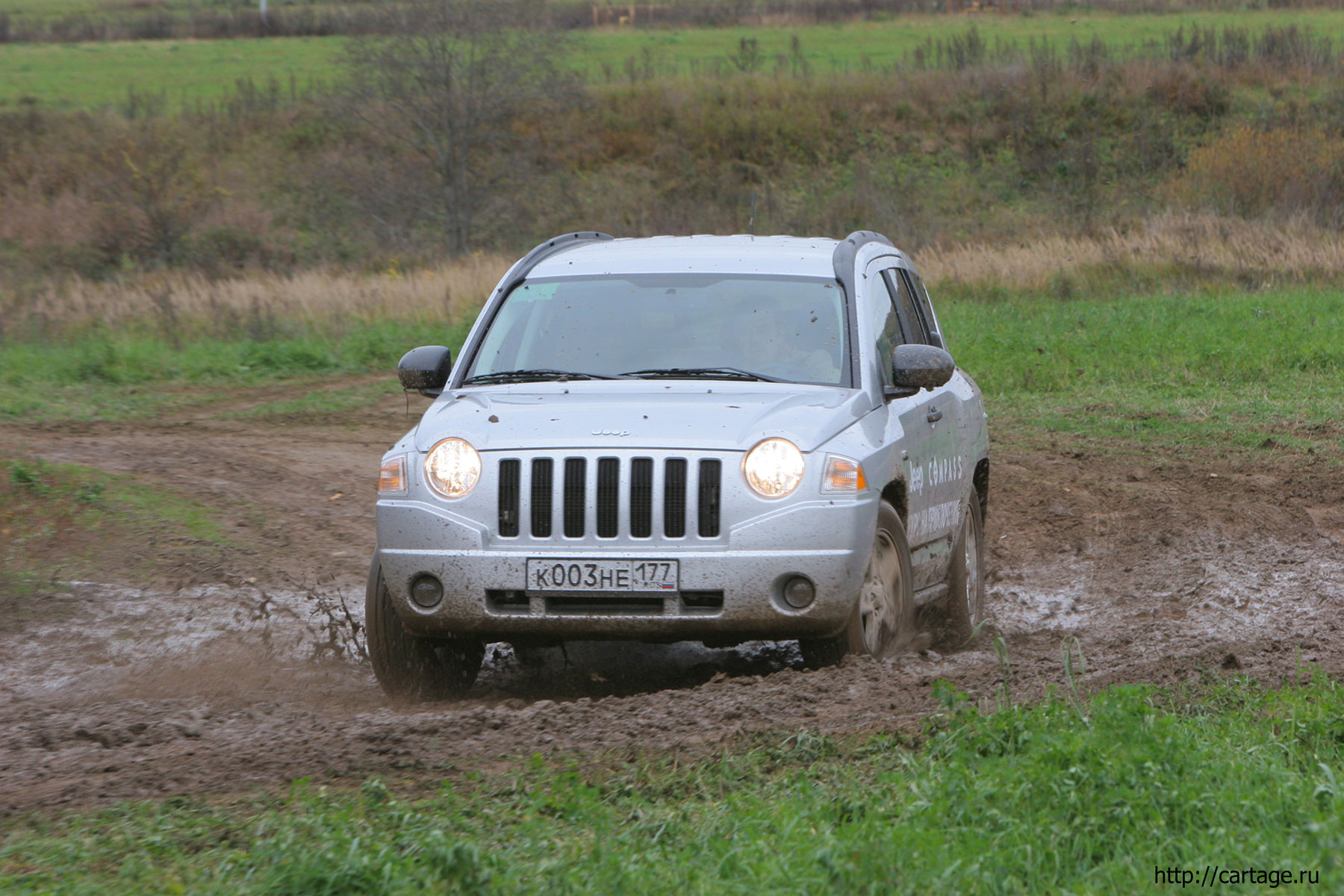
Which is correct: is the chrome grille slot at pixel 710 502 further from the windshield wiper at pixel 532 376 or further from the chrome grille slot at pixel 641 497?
the windshield wiper at pixel 532 376

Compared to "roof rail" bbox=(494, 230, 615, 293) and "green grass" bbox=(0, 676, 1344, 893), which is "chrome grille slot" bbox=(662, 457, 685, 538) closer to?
"green grass" bbox=(0, 676, 1344, 893)

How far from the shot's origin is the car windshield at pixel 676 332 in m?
6.10

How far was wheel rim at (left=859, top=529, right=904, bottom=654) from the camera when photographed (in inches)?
217

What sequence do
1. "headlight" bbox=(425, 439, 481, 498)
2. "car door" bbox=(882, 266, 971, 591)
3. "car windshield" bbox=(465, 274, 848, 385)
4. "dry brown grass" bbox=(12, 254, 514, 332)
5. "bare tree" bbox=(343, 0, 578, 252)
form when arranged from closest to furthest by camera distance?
"headlight" bbox=(425, 439, 481, 498)
"car windshield" bbox=(465, 274, 848, 385)
"car door" bbox=(882, 266, 971, 591)
"dry brown grass" bbox=(12, 254, 514, 332)
"bare tree" bbox=(343, 0, 578, 252)

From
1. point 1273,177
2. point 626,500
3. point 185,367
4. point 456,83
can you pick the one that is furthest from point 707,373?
Result: point 456,83

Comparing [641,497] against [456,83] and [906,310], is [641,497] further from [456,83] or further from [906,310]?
[456,83]

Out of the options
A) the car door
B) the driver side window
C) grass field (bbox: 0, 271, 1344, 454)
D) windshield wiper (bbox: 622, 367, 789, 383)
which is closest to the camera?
windshield wiper (bbox: 622, 367, 789, 383)

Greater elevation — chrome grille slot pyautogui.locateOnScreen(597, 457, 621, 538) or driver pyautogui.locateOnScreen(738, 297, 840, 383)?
driver pyautogui.locateOnScreen(738, 297, 840, 383)

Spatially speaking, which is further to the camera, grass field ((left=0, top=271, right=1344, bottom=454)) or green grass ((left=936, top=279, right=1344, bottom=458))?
grass field ((left=0, top=271, right=1344, bottom=454))

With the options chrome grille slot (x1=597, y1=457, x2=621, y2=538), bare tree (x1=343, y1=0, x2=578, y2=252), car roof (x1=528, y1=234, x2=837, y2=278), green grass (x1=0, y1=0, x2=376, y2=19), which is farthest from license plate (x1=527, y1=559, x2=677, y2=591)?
green grass (x1=0, y1=0, x2=376, y2=19)

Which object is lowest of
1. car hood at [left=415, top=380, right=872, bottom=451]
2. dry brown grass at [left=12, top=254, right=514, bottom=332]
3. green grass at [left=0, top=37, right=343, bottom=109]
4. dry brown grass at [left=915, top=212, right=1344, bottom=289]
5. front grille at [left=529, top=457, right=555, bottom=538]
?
dry brown grass at [left=12, top=254, right=514, bottom=332]

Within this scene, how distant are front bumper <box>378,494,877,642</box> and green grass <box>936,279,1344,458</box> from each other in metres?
7.81

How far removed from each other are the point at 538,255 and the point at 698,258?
871mm

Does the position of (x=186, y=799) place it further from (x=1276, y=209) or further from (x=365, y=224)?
(x=365, y=224)
